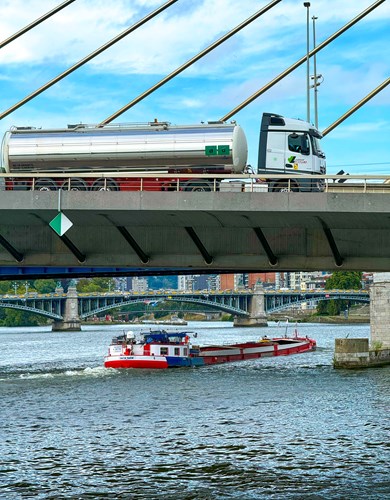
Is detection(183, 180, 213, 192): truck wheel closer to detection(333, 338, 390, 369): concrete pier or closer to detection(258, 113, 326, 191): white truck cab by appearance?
detection(258, 113, 326, 191): white truck cab

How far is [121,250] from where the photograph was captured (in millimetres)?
35281

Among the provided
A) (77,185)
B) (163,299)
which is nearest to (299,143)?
(77,185)

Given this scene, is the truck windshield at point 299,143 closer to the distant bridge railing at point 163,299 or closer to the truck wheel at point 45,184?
the truck wheel at point 45,184

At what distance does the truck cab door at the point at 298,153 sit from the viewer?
41.9 m

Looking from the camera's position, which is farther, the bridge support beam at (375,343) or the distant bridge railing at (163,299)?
the distant bridge railing at (163,299)

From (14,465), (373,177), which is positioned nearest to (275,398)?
(373,177)

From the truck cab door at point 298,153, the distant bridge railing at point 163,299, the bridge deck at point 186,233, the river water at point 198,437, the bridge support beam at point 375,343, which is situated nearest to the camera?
the river water at point 198,437

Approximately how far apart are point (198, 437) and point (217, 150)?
495 inches

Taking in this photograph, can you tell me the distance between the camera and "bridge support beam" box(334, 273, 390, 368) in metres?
58.0

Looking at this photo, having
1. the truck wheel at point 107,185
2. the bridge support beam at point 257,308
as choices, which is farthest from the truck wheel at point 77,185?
the bridge support beam at point 257,308

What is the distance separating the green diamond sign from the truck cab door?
13.2 metres

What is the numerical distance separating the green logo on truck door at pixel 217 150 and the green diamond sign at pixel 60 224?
863 centimetres

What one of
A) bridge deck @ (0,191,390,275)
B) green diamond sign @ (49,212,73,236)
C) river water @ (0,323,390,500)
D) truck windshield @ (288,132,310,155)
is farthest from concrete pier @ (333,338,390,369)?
green diamond sign @ (49,212,73,236)

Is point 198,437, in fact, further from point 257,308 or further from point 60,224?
point 257,308
